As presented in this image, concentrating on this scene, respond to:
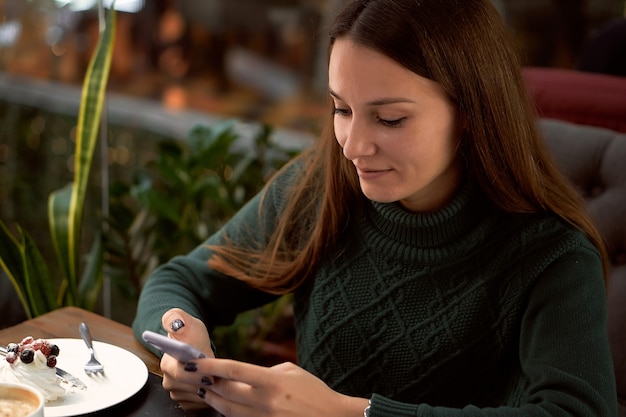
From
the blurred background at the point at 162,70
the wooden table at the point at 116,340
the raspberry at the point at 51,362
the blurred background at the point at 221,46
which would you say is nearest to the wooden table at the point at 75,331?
the wooden table at the point at 116,340

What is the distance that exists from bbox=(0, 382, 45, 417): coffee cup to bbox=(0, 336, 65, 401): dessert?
14 cm

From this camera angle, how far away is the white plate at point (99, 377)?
0.98m

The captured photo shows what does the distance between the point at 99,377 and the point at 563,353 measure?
2.12 feet

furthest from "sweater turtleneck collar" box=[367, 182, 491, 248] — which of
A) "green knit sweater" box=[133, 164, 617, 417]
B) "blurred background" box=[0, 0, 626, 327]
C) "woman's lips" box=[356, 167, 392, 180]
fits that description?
"blurred background" box=[0, 0, 626, 327]

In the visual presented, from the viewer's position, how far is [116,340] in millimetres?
1245

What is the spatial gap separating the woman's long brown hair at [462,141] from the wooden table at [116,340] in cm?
21

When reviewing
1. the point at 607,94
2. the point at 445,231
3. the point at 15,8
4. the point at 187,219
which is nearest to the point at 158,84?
the point at 15,8

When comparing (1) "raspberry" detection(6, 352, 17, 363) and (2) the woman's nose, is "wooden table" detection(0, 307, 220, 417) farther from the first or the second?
(2) the woman's nose

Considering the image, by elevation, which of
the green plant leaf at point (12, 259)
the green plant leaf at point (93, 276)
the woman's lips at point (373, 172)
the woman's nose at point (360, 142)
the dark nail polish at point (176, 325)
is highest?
the woman's nose at point (360, 142)

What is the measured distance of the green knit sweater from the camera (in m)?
1.09

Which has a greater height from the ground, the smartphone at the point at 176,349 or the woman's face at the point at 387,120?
the woman's face at the point at 387,120

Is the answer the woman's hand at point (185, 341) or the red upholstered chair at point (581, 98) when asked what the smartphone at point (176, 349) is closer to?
the woman's hand at point (185, 341)

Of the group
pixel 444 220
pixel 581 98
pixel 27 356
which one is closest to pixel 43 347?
pixel 27 356

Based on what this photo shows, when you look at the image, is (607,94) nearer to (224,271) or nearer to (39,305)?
(224,271)
